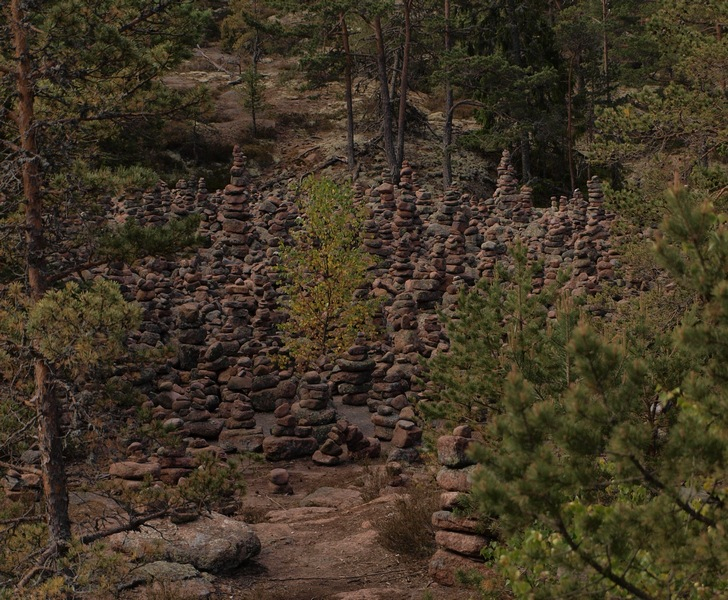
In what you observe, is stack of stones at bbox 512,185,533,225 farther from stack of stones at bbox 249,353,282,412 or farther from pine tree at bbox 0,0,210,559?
pine tree at bbox 0,0,210,559

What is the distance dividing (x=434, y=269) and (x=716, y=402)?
25245 mm

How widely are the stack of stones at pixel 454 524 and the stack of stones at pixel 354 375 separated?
1309 centimetres

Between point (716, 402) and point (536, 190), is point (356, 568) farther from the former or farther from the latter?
point (536, 190)

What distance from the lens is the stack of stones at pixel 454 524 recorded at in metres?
10.8

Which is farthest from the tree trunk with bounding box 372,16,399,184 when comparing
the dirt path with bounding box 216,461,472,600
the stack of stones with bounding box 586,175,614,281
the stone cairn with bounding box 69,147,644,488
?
the dirt path with bounding box 216,461,472,600

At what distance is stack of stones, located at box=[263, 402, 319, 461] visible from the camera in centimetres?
1984

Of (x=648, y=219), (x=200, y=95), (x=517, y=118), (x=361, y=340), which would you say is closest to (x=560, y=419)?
(x=200, y=95)

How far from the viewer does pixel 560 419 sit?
478cm

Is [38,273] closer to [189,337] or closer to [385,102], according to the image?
[189,337]

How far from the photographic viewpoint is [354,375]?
24719 mm

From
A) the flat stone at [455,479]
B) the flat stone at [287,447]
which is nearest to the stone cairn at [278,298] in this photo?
the flat stone at [287,447]

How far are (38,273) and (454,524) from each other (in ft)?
19.8

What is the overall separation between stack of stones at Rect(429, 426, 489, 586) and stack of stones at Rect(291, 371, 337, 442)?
9.57 meters

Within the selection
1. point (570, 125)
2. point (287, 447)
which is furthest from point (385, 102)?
point (287, 447)
